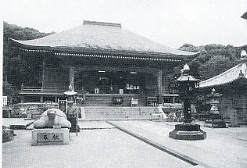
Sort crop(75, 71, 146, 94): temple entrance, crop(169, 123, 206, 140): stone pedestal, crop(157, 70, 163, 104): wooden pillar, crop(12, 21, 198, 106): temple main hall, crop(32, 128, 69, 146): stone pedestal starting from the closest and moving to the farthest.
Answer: crop(32, 128, 69, 146): stone pedestal → crop(169, 123, 206, 140): stone pedestal → crop(12, 21, 198, 106): temple main hall → crop(157, 70, 163, 104): wooden pillar → crop(75, 71, 146, 94): temple entrance

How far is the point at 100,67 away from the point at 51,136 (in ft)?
50.7

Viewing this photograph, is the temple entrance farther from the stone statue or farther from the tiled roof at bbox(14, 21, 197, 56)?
the stone statue

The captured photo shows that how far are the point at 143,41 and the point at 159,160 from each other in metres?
21.9

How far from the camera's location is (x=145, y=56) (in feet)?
70.4

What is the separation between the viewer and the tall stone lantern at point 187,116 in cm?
782

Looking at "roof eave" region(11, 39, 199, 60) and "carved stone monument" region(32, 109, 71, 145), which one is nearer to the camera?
"carved stone monument" region(32, 109, 71, 145)

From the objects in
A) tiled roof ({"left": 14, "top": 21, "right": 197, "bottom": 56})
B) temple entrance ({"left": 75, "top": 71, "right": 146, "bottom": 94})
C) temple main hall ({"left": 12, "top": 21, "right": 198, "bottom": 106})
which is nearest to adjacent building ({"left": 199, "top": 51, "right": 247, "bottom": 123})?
temple main hall ({"left": 12, "top": 21, "right": 198, "bottom": 106})

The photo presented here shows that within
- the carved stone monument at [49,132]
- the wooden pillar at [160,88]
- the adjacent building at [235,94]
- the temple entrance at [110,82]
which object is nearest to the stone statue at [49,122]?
the carved stone monument at [49,132]

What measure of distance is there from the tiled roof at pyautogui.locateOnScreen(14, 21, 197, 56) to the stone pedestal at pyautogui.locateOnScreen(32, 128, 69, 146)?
1377 cm

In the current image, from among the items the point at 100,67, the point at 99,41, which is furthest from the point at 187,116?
the point at 99,41

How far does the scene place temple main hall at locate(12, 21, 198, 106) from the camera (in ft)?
67.7

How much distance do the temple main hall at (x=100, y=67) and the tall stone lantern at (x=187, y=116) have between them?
13010 mm

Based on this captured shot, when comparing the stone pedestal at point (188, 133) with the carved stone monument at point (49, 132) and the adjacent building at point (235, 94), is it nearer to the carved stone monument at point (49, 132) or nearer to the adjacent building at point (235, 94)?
the carved stone monument at point (49, 132)

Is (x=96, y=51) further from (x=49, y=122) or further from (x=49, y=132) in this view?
(x=49, y=132)
